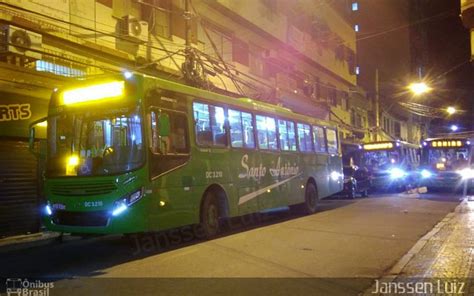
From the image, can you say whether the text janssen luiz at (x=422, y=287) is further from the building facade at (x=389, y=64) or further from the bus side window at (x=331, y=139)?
the building facade at (x=389, y=64)

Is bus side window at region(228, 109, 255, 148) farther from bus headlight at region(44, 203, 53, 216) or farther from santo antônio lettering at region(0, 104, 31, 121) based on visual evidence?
santo antônio lettering at region(0, 104, 31, 121)

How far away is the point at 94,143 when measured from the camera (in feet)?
31.4

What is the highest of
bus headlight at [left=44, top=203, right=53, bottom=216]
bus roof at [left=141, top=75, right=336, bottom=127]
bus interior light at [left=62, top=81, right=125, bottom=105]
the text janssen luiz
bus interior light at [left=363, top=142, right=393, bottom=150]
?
bus roof at [left=141, top=75, right=336, bottom=127]

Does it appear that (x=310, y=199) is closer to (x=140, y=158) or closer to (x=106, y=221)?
(x=140, y=158)

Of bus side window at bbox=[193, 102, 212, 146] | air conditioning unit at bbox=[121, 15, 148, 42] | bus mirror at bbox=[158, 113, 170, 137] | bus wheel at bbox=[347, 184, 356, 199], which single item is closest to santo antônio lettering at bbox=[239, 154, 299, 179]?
bus side window at bbox=[193, 102, 212, 146]

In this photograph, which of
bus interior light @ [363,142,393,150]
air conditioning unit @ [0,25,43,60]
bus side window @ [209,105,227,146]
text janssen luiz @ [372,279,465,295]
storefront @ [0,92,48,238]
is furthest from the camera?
bus interior light @ [363,142,393,150]

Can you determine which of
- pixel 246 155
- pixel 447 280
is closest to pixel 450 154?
pixel 246 155

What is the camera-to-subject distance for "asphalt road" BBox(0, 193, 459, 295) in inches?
274

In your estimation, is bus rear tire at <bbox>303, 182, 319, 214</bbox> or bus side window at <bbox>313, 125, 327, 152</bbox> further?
bus side window at <bbox>313, 125, 327, 152</bbox>

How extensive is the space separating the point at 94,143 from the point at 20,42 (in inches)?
165

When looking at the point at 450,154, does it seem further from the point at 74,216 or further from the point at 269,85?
the point at 74,216

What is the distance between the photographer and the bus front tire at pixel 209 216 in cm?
1098

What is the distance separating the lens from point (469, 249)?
30.6ft

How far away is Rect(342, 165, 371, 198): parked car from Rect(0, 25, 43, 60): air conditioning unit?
15748 mm
